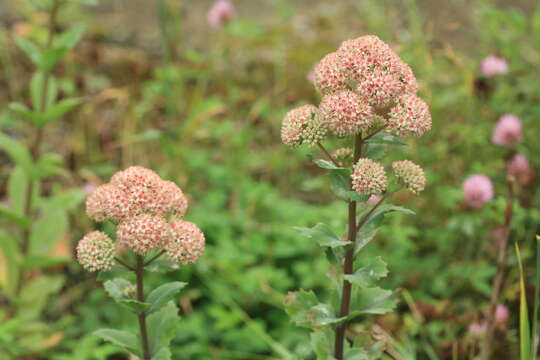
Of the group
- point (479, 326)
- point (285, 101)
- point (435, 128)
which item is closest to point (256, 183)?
point (285, 101)

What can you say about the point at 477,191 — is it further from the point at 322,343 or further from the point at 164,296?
the point at 164,296

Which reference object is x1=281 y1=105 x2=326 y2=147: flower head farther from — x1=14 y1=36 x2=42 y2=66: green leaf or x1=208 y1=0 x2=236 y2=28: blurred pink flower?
x1=208 y1=0 x2=236 y2=28: blurred pink flower

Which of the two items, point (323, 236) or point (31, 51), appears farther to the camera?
Result: point (31, 51)

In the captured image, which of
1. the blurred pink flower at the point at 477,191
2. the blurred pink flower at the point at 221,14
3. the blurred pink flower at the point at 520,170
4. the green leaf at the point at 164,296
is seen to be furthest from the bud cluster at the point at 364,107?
the blurred pink flower at the point at 221,14

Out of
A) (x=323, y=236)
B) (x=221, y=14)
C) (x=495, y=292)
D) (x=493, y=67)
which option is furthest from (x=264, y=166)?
(x=323, y=236)

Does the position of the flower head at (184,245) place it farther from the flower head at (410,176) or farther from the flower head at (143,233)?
the flower head at (410,176)

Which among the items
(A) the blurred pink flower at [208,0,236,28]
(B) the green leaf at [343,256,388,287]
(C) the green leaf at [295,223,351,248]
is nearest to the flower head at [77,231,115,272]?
(C) the green leaf at [295,223,351,248]

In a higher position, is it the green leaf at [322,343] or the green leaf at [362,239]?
the green leaf at [362,239]
